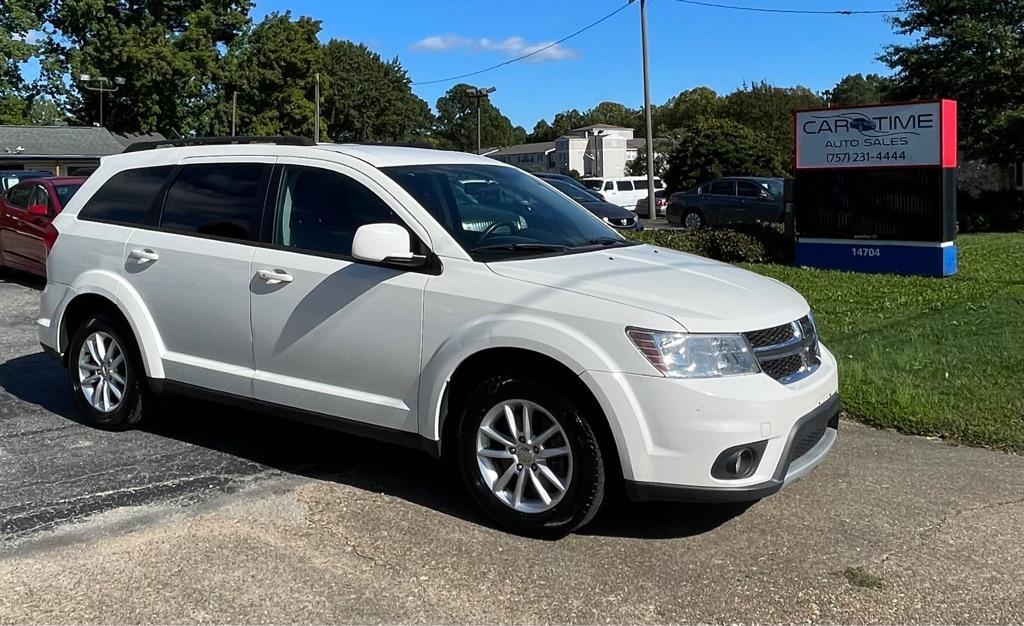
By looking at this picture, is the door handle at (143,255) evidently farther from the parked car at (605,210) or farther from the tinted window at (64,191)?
the parked car at (605,210)

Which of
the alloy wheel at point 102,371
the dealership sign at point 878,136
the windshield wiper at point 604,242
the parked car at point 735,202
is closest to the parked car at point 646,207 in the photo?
the parked car at point 735,202

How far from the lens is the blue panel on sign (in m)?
13.4

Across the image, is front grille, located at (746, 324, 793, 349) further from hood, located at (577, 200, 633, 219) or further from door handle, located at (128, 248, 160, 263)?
hood, located at (577, 200, 633, 219)

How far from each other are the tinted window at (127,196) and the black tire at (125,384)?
642mm

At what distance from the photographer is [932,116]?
1320cm

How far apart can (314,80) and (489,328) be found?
61922mm

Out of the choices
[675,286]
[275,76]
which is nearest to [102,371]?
[675,286]

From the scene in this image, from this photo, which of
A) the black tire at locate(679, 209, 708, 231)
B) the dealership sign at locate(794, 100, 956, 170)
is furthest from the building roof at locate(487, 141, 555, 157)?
the dealership sign at locate(794, 100, 956, 170)

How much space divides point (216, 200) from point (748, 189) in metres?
22.4

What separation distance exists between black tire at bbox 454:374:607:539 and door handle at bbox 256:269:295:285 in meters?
1.25

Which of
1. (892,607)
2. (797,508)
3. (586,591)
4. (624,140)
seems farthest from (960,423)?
(624,140)

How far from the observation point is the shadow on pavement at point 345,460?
4.61 meters

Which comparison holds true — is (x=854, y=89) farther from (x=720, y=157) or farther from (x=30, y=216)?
(x=30, y=216)

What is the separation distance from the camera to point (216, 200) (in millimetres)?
5555
